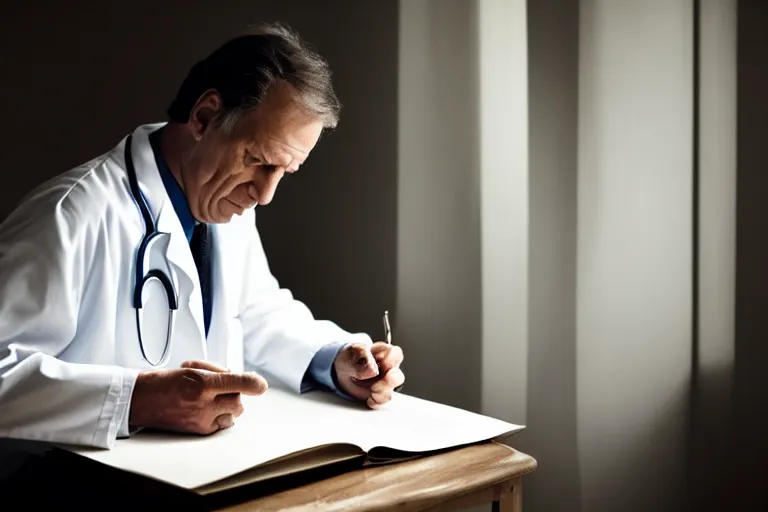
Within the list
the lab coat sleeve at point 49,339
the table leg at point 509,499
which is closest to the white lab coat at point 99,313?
the lab coat sleeve at point 49,339

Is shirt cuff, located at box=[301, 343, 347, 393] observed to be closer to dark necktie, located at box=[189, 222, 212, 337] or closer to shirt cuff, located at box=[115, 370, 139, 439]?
dark necktie, located at box=[189, 222, 212, 337]

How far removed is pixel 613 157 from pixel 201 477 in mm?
931

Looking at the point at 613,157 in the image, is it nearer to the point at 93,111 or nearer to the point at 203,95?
the point at 203,95

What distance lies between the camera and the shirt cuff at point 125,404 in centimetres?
104

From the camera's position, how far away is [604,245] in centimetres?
150

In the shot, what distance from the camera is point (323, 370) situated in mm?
1322

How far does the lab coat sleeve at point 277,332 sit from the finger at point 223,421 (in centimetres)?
25

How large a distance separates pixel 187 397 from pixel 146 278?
280 mm

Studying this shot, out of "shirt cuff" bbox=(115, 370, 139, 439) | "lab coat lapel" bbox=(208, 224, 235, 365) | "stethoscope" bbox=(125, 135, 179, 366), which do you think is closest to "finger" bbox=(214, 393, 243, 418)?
"shirt cuff" bbox=(115, 370, 139, 439)

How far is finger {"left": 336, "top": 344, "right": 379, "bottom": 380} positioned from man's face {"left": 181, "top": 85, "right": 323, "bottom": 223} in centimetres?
29

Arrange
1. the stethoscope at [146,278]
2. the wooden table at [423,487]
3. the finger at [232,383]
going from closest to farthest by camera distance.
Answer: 1. the wooden table at [423,487]
2. the finger at [232,383]
3. the stethoscope at [146,278]

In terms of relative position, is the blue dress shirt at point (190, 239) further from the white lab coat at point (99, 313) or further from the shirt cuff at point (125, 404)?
the shirt cuff at point (125, 404)

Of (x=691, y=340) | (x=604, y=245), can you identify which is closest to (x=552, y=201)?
(x=604, y=245)

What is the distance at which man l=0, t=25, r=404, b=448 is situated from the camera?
104cm
